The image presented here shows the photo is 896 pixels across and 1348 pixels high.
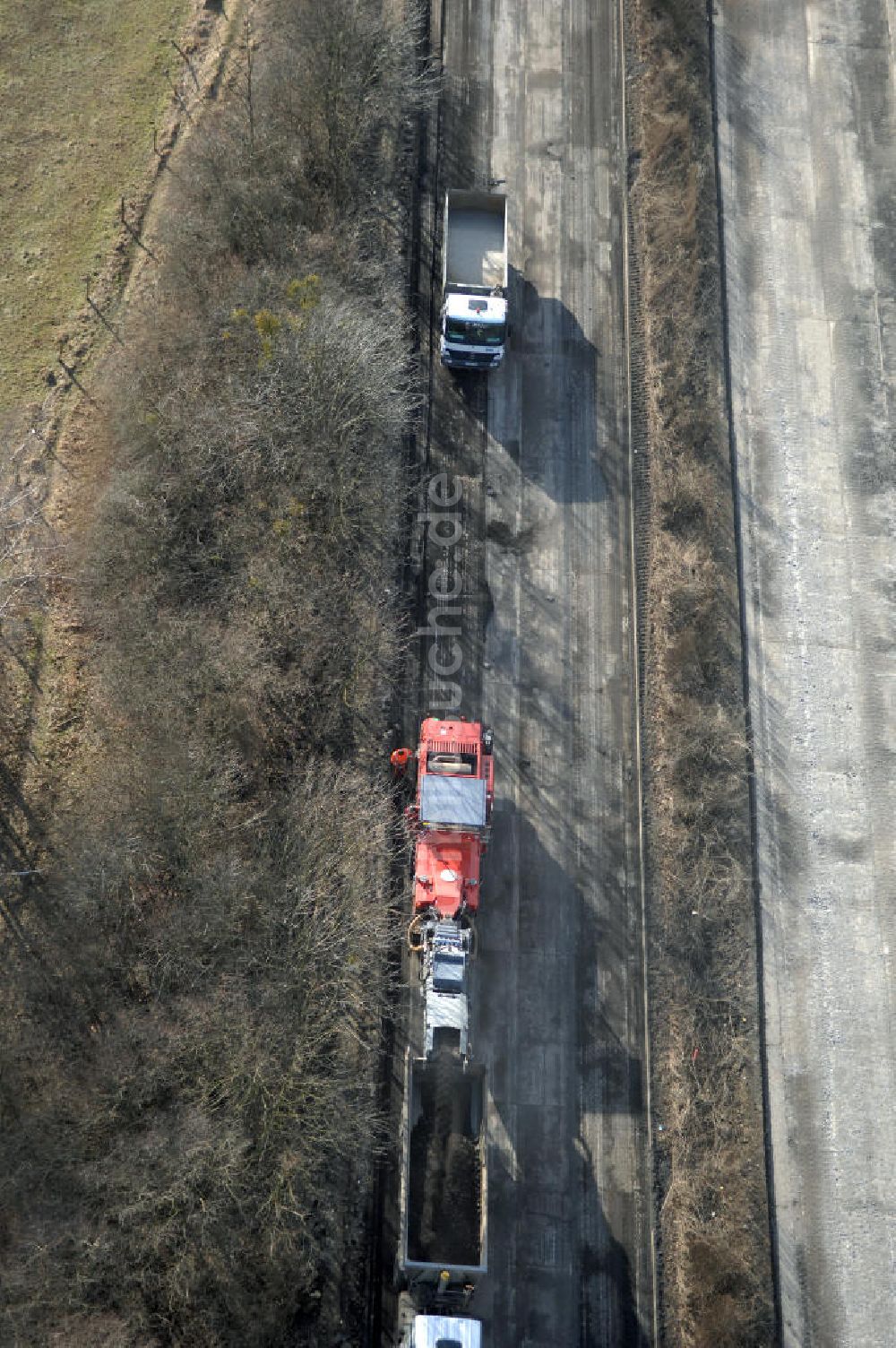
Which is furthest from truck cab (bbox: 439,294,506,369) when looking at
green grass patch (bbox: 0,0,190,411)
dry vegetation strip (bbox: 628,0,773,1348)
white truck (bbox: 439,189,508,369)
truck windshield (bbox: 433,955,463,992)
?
truck windshield (bbox: 433,955,463,992)

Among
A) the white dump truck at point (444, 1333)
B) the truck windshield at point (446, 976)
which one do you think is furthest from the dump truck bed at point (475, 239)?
the white dump truck at point (444, 1333)

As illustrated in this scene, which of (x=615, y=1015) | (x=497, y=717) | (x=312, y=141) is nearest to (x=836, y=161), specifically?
(x=312, y=141)

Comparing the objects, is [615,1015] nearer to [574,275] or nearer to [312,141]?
[574,275]

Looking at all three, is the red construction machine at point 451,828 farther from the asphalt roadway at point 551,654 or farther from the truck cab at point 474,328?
the truck cab at point 474,328

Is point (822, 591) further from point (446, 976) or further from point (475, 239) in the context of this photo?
point (446, 976)

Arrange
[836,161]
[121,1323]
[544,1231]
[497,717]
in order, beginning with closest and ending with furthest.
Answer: [121,1323], [544,1231], [497,717], [836,161]

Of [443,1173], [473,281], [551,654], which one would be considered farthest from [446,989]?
[473,281]
